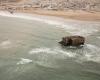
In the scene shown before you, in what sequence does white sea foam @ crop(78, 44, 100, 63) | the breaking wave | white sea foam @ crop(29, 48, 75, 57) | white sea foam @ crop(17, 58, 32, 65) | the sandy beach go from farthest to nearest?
the sandy beach, white sea foam @ crop(29, 48, 75, 57), the breaking wave, white sea foam @ crop(78, 44, 100, 63), white sea foam @ crop(17, 58, 32, 65)

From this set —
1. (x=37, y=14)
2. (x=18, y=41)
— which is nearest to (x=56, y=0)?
(x=37, y=14)

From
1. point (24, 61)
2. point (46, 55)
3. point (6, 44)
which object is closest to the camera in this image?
point (24, 61)

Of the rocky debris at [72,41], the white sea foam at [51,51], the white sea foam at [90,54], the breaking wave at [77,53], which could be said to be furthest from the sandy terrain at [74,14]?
the white sea foam at [51,51]

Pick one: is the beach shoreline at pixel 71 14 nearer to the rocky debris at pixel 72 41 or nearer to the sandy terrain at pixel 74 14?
the sandy terrain at pixel 74 14

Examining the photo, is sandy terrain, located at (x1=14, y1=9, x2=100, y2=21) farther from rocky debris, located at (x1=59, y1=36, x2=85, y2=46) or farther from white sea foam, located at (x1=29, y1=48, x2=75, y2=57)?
white sea foam, located at (x1=29, y1=48, x2=75, y2=57)

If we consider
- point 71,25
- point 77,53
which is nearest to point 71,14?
point 71,25

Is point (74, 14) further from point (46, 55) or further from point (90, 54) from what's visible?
point (46, 55)

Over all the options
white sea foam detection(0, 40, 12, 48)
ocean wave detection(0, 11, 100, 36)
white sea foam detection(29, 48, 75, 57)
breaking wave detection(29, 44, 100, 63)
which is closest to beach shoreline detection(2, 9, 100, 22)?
ocean wave detection(0, 11, 100, 36)

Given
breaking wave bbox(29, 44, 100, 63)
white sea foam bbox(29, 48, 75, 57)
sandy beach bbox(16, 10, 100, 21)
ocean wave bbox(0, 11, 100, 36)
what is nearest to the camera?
breaking wave bbox(29, 44, 100, 63)
